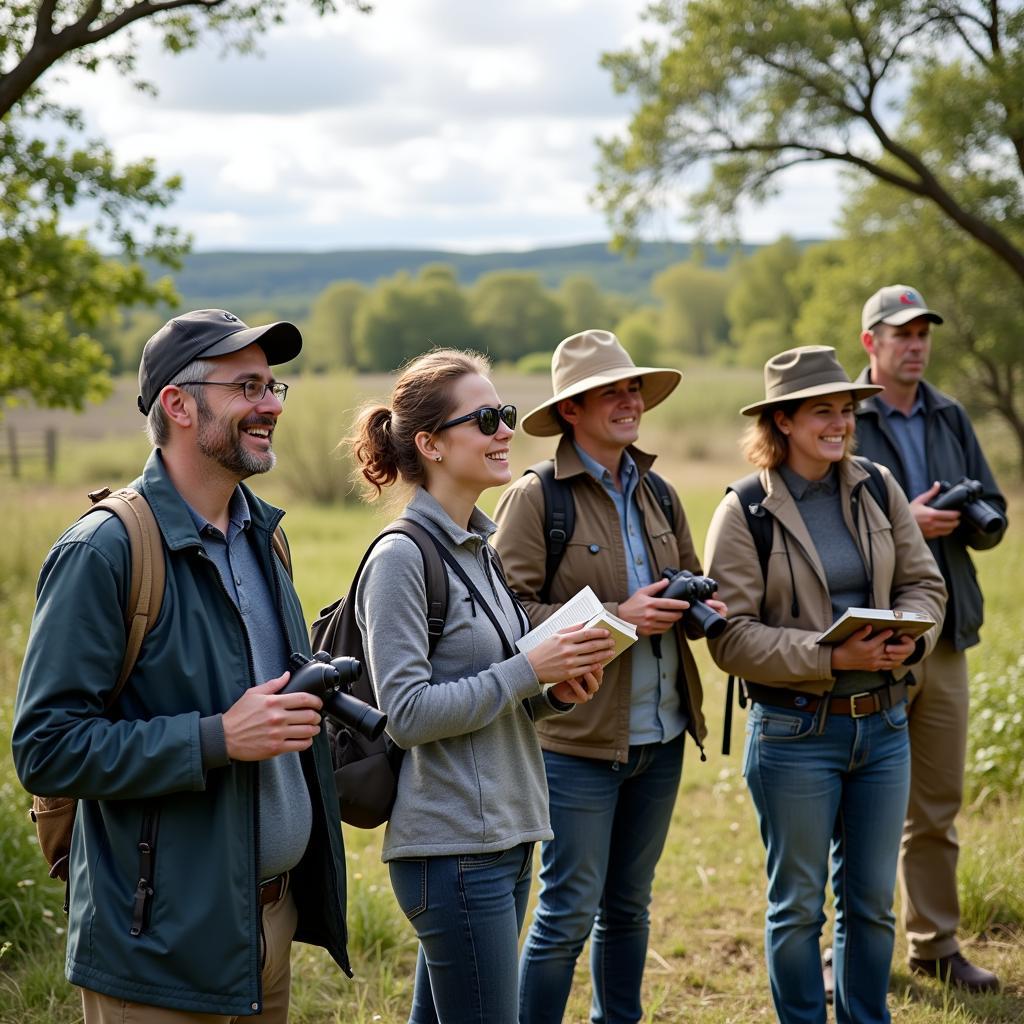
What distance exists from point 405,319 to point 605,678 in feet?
281

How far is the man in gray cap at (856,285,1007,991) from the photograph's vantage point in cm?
477

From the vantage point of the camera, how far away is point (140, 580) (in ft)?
8.11

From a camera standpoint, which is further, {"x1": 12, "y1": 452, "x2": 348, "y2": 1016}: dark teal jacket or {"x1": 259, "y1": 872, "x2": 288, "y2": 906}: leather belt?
{"x1": 259, "y1": 872, "x2": 288, "y2": 906}: leather belt

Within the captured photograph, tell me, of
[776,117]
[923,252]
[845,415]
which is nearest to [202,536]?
[845,415]

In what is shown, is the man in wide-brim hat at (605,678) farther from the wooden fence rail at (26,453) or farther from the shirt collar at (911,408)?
the wooden fence rail at (26,453)

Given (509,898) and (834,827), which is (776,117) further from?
(509,898)

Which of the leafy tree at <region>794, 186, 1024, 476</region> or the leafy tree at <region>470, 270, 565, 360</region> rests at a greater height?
the leafy tree at <region>470, 270, 565, 360</region>

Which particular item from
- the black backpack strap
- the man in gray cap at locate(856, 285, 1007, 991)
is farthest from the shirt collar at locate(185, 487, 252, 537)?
the man in gray cap at locate(856, 285, 1007, 991)

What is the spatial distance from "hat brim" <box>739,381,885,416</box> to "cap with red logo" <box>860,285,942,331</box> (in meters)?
0.74

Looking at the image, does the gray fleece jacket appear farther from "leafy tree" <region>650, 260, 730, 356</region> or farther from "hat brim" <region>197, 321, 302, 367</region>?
"leafy tree" <region>650, 260, 730, 356</region>

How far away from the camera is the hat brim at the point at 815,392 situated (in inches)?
156

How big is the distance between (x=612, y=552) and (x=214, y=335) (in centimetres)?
165

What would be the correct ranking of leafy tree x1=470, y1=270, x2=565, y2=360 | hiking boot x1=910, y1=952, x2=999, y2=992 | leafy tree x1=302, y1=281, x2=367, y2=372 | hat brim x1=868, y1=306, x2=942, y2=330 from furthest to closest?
1. leafy tree x1=470, y1=270, x2=565, y2=360
2. leafy tree x1=302, y1=281, x2=367, y2=372
3. hat brim x1=868, y1=306, x2=942, y2=330
4. hiking boot x1=910, y1=952, x2=999, y2=992

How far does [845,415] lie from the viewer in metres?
4.07
